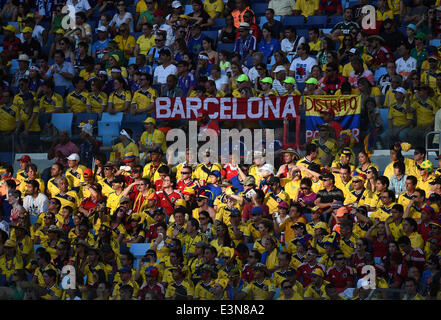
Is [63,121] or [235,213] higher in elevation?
[63,121]

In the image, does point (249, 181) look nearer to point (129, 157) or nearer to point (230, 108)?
point (230, 108)

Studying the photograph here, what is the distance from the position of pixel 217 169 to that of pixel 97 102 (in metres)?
3.13

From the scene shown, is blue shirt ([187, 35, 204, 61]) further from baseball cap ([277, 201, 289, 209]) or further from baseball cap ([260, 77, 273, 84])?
baseball cap ([277, 201, 289, 209])

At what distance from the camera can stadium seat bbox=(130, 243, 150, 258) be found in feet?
50.4

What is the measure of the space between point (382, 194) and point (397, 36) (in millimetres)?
4611

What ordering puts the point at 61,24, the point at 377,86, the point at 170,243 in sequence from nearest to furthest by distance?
1. the point at 170,243
2. the point at 377,86
3. the point at 61,24

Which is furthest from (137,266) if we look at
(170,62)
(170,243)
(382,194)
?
(170,62)

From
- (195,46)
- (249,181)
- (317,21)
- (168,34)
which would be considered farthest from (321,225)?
(168,34)

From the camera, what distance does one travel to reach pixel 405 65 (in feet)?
61.0

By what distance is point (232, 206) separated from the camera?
15.8 m

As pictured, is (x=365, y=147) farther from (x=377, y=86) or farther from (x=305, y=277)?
(x=305, y=277)

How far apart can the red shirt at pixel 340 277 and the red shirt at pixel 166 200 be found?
9.72 feet

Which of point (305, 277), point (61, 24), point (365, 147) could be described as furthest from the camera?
point (61, 24)

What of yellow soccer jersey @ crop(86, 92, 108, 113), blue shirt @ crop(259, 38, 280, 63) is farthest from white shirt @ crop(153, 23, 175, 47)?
yellow soccer jersey @ crop(86, 92, 108, 113)
